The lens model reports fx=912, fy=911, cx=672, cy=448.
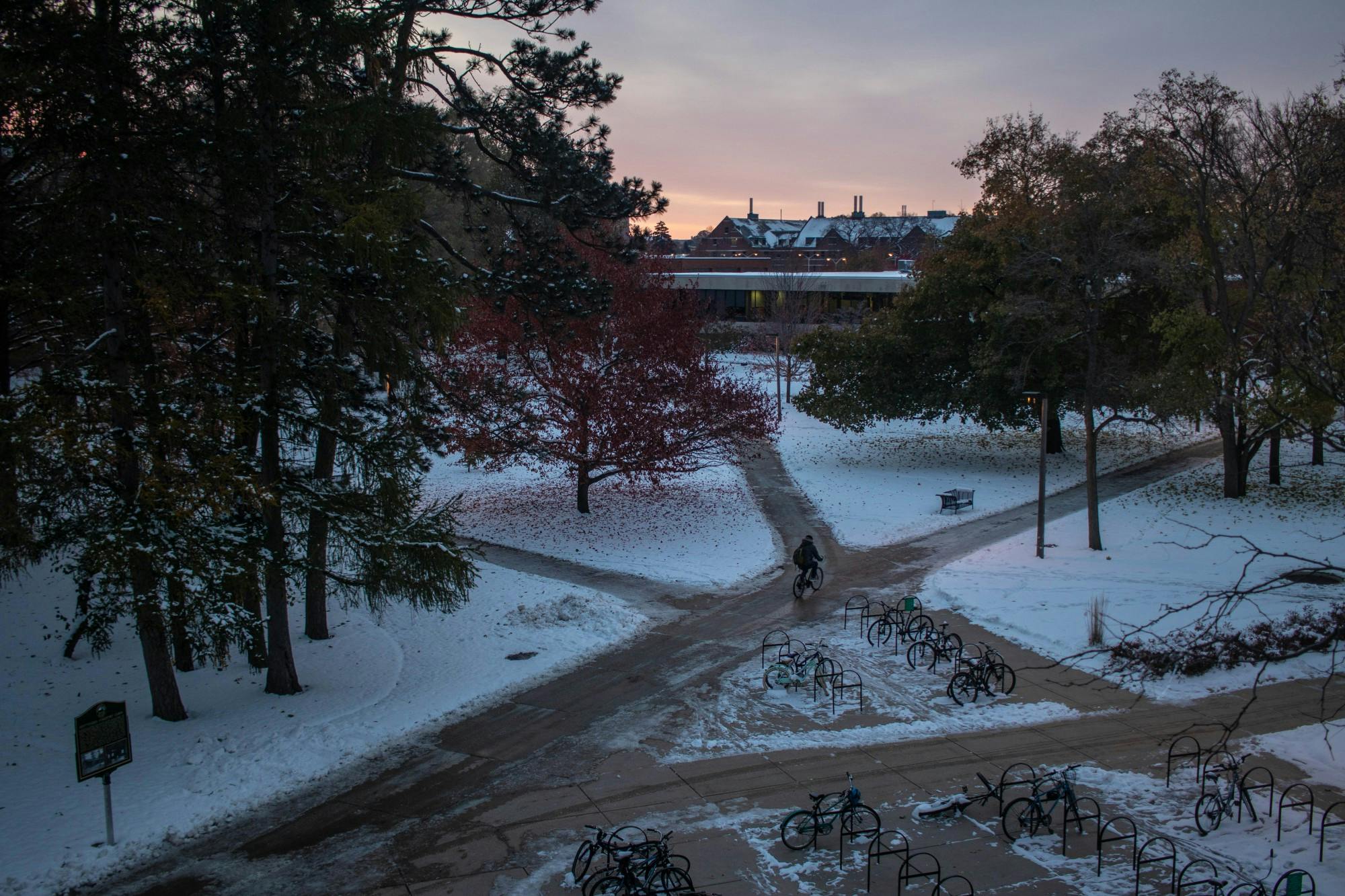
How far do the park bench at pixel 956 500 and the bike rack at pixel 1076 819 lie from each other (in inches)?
664

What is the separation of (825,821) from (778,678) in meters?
4.40

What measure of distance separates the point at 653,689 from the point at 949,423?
31.3m

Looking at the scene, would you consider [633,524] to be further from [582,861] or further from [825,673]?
[582,861]

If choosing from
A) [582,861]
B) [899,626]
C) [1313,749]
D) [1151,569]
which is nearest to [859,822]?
[582,861]

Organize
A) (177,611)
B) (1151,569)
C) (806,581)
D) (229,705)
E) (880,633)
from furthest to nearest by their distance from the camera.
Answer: (1151,569)
(806,581)
(880,633)
(229,705)
(177,611)

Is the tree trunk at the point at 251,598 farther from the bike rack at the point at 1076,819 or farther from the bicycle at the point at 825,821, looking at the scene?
the bike rack at the point at 1076,819

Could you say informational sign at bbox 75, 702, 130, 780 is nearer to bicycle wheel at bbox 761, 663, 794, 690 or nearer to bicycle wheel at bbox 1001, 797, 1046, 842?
bicycle wheel at bbox 761, 663, 794, 690

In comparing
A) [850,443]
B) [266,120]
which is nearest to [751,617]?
[266,120]

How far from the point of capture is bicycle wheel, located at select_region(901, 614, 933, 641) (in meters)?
16.3

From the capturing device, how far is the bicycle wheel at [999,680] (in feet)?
46.9

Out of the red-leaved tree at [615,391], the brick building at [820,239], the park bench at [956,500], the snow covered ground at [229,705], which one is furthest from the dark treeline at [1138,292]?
the brick building at [820,239]

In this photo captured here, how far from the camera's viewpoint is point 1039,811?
10133 millimetres

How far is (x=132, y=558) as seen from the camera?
10.5 meters

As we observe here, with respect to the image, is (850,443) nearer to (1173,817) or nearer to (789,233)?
(1173,817)
